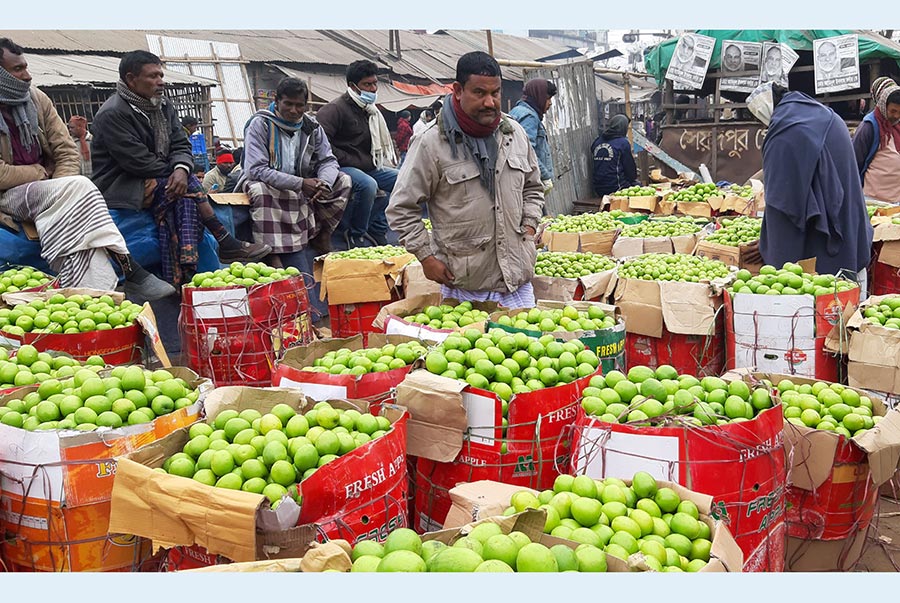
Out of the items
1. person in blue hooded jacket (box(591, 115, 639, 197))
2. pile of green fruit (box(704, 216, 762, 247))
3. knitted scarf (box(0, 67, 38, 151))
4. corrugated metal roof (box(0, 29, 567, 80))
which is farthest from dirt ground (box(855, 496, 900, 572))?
corrugated metal roof (box(0, 29, 567, 80))

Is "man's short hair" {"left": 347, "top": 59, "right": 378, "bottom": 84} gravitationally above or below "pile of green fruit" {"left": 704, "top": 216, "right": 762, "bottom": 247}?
above

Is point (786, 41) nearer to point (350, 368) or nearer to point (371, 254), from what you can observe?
point (371, 254)

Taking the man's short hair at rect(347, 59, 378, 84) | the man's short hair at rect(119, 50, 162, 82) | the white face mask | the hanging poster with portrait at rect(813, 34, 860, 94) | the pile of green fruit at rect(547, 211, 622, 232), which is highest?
the hanging poster with portrait at rect(813, 34, 860, 94)

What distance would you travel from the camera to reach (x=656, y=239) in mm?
7441

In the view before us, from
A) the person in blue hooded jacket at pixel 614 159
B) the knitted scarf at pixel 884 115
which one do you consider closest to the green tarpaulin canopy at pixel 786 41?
the person in blue hooded jacket at pixel 614 159

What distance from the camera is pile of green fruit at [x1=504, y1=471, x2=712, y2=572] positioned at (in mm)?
2164

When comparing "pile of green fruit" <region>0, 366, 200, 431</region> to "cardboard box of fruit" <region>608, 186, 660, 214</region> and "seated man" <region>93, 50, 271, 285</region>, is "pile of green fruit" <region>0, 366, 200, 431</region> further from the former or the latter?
"cardboard box of fruit" <region>608, 186, 660, 214</region>

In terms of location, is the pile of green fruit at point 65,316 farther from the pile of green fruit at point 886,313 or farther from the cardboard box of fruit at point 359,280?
the pile of green fruit at point 886,313

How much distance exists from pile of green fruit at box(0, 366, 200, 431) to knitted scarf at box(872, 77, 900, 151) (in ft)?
23.1

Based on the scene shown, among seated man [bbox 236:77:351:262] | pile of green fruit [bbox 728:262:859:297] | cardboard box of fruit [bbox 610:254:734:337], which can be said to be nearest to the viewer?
pile of green fruit [bbox 728:262:859:297]

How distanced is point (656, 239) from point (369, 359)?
4546mm

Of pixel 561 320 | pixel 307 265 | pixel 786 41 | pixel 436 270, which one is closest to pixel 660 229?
pixel 307 265

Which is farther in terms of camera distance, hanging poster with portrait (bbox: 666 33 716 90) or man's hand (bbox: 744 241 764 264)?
hanging poster with portrait (bbox: 666 33 716 90)

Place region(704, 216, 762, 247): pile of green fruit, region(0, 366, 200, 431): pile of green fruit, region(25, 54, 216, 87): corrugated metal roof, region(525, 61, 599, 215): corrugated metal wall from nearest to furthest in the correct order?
region(0, 366, 200, 431): pile of green fruit < region(704, 216, 762, 247): pile of green fruit < region(25, 54, 216, 87): corrugated metal roof < region(525, 61, 599, 215): corrugated metal wall
